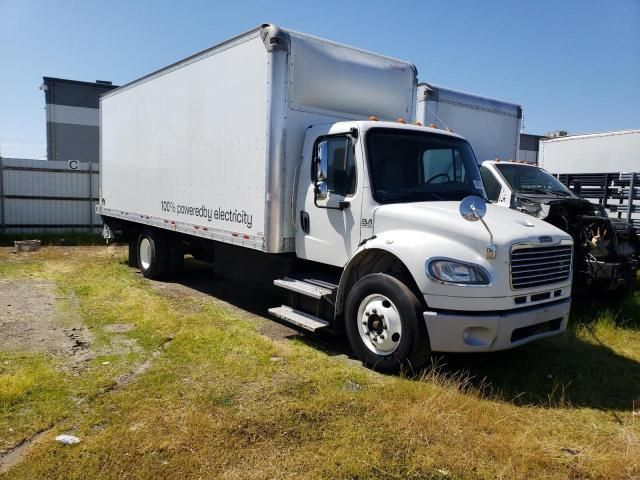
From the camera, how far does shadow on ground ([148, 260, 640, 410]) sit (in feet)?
16.0

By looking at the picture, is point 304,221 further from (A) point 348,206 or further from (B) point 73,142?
(B) point 73,142

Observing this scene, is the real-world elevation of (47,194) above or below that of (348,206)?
below

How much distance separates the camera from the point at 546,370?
5.54 metres

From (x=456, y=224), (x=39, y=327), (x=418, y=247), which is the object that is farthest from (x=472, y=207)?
(x=39, y=327)

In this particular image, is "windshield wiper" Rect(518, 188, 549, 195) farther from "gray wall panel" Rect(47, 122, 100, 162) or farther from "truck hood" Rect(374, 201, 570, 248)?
"gray wall panel" Rect(47, 122, 100, 162)

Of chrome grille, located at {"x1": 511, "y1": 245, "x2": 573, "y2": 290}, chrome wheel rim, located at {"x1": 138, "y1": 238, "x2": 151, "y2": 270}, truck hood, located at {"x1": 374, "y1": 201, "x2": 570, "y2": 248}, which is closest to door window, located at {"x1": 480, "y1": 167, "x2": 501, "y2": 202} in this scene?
truck hood, located at {"x1": 374, "y1": 201, "x2": 570, "y2": 248}

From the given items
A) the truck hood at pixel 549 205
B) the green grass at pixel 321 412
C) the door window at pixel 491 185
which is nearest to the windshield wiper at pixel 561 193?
the truck hood at pixel 549 205

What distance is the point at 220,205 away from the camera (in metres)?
7.41

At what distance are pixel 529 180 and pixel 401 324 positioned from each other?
4914 millimetres

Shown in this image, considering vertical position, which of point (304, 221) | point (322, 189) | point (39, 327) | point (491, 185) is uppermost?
point (491, 185)

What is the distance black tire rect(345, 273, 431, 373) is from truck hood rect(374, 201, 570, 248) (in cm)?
57

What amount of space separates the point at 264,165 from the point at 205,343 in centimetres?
220

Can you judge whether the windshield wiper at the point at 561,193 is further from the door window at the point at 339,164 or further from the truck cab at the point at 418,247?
the door window at the point at 339,164

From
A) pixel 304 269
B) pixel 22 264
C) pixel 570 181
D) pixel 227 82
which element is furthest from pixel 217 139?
pixel 570 181
